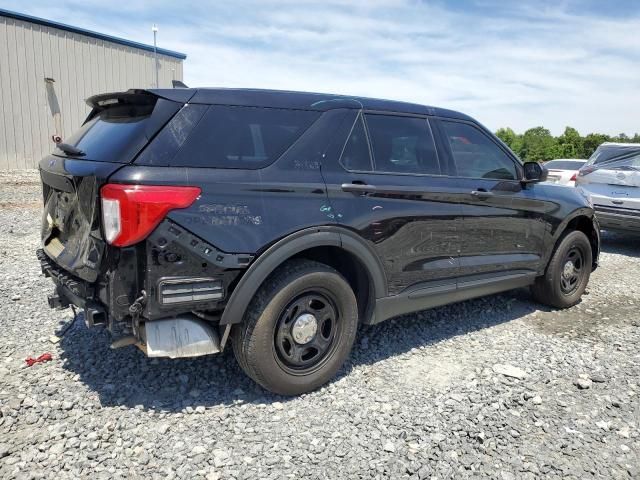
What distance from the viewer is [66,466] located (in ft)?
8.08

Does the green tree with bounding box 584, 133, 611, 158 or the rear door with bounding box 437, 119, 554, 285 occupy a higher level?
the green tree with bounding box 584, 133, 611, 158

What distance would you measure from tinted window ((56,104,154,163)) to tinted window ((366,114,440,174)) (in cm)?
152

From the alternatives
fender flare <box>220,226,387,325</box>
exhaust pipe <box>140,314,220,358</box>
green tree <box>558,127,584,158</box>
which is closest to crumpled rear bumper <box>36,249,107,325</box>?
exhaust pipe <box>140,314,220,358</box>

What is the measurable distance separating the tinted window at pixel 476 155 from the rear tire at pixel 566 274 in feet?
3.54

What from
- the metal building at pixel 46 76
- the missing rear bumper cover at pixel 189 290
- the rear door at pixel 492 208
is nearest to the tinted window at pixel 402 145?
the rear door at pixel 492 208

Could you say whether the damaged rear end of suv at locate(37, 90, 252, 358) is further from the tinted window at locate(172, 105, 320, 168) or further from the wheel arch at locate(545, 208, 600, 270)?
the wheel arch at locate(545, 208, 600, 270)

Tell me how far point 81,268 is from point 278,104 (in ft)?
4.89

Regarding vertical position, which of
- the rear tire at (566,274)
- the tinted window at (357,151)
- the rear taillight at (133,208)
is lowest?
the rear tire at (566,274)

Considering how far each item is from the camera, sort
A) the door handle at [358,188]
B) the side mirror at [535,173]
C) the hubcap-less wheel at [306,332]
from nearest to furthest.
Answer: the hubcap-less wheel at [306,332] → the door handle at [358,188] → the side mirror at [535,173]

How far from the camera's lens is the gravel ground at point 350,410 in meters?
2.58

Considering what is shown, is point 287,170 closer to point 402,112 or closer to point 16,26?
point 402,112

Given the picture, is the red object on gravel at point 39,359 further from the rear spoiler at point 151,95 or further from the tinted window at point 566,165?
the tinted window at point 566,165

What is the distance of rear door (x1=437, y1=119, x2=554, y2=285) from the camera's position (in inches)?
158

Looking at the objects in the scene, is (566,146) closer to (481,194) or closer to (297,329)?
(481,194)
